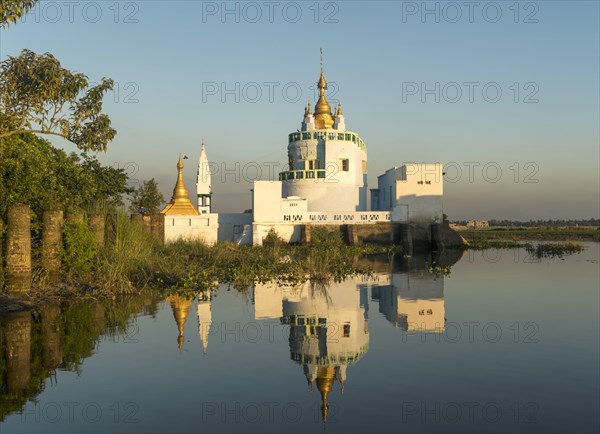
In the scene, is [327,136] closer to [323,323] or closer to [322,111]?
[322,111]

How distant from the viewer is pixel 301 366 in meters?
9.43

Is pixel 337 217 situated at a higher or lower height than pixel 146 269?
higher

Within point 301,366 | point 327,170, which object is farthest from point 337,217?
point 301,366

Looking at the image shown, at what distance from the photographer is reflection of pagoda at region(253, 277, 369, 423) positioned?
9080 millimetres

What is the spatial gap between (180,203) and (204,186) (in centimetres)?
318

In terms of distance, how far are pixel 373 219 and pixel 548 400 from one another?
36799 millimetres

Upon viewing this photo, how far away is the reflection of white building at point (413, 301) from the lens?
533 inches

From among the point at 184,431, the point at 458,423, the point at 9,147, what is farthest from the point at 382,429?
the point at 9,147

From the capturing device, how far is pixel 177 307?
1516 centimetres

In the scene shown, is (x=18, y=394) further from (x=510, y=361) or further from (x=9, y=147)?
(x=9, y=147)

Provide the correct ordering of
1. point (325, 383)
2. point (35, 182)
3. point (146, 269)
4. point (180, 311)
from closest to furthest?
point (325, 383), point (180, 311), point (35, 182), point (146, 269)

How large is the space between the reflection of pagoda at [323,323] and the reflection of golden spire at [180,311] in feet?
6.22

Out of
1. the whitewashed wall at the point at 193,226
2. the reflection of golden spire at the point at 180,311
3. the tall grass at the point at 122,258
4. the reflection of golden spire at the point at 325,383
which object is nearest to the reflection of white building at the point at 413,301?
the reflection of golden spire at the point at 325,383

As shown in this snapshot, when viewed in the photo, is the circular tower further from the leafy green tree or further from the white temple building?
the leafy green tree
